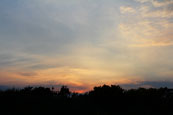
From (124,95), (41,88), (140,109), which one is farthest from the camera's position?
(41,88)

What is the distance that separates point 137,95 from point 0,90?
46.1 feet

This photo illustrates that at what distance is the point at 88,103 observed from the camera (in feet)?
61.1

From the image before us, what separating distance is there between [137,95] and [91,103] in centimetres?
678

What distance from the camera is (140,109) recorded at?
1827 centimetres

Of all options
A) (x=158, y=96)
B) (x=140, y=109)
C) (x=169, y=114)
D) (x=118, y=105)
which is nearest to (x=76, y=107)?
(x=118, y=105)

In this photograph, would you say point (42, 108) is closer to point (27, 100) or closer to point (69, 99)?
point (27, 100)

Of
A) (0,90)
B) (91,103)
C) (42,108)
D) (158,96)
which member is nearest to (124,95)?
(91,103)

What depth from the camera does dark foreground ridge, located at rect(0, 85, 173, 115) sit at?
15172 mm

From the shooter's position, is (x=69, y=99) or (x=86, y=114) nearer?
(x=86, y=114)

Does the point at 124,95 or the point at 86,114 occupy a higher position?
the point at 124,95

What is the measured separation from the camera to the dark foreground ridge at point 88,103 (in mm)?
15172

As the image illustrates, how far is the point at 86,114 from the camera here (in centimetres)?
1590

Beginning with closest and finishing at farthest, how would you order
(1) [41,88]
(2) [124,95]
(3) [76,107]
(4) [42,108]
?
(4) [42,108] < (3) [76,107] < (2) [124,95] < (1) [41,88]

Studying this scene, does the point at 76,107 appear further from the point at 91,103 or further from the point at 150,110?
the point at 150,110
